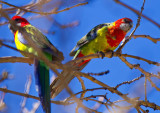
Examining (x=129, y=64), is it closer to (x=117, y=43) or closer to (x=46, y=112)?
(x=117, y=43)

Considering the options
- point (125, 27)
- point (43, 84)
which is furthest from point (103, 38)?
point (43, 84)

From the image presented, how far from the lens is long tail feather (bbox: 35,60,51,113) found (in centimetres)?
246

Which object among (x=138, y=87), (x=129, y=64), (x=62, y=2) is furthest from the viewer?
(x=129, y=64)

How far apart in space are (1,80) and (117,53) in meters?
1.72

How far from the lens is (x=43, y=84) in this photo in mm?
2756

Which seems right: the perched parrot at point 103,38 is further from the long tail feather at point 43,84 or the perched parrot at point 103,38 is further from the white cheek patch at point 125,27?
the long tail feather at point 43,84

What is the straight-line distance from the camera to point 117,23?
4250 millimetres

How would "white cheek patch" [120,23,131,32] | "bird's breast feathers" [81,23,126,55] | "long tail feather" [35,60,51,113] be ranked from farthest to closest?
1. "white cheek patch" [120,23,131,32]
2. "bird's breast feathers" [81,23,126,55]
3. "long tail feather" [35,60,51,113]

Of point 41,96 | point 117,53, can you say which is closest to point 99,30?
point 117,53

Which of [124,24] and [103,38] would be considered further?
[124,24]

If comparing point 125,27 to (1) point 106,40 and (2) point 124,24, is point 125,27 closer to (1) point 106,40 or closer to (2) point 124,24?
(2) point 124,24

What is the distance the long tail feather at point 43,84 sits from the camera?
2461mm

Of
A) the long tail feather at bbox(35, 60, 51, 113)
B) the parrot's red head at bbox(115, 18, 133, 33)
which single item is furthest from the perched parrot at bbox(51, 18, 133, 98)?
the long tail feather at bbox(35, 60, 51, 113)

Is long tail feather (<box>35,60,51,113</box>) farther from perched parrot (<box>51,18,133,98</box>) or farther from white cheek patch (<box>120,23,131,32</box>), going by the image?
white cheek patch (<box>120,23,131,32</box>)
